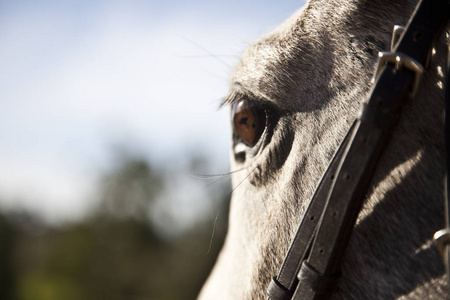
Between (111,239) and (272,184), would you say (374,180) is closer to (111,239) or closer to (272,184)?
(272,184)

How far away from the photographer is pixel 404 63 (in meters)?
1.15

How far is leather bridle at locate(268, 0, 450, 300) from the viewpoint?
115 cm

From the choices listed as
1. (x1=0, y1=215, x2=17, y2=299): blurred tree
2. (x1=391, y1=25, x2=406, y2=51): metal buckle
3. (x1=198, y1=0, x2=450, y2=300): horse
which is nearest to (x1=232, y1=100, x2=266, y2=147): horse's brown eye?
(x1=198, y1=0, x2=450, y2=300): horse

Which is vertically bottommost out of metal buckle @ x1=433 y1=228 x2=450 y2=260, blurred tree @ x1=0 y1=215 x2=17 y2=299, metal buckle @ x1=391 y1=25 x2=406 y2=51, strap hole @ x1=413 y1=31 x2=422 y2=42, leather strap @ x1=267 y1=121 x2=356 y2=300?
blurred tree @ x1=0 y1=215 x2=17 y2=299

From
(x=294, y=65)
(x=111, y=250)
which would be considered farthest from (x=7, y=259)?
(x=294, y=65)

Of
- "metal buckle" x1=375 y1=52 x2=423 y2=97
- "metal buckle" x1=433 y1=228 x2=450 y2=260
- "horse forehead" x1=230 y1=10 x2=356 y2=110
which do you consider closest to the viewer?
"metal buckle" x1=433 y1=228 x2=450 y2=260

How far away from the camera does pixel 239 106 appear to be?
1.74m

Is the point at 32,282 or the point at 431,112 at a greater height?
the point at 431,112

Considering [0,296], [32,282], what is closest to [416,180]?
[0,296]

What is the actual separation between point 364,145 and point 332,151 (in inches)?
7.3

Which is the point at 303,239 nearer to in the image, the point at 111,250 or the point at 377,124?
the point at 377,124

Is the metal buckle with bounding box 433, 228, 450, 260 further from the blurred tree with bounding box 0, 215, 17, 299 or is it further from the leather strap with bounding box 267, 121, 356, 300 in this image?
the blurred tree with bounding box 0, 215, 17, 299

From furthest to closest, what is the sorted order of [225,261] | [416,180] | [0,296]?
[0,296] → [225,261] → [416,180]

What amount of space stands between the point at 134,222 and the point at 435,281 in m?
34.8
